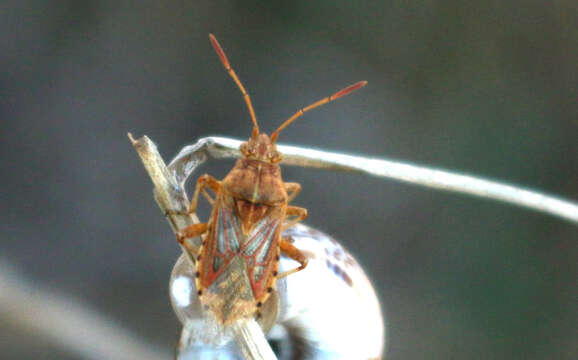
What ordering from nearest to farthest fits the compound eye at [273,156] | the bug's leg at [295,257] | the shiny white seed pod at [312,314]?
the shiny white seed pod at [312,314] → the bug's leg at [295,257] → the compound eye at [273,156]

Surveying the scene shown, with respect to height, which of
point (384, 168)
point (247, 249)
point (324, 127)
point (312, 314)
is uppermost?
point (324, 127)

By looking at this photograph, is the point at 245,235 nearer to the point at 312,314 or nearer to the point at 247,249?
the point at 247,249

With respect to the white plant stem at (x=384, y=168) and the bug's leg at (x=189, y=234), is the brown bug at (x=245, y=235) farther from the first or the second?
the white plant stem at (x=384, y=168)

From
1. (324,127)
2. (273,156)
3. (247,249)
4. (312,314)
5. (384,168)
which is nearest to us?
(312,314)

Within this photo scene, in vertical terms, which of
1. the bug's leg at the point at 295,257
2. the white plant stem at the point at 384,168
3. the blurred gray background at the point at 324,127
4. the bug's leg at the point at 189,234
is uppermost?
the blurred gray background at the point at 324,127

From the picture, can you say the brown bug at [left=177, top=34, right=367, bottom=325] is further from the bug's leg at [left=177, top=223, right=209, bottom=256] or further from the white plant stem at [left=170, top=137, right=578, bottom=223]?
the white plant stem at [left=170, top=137, right=578, bottom=223]

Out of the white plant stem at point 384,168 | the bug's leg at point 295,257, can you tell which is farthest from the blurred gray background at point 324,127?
the bug's leg at point 295,257

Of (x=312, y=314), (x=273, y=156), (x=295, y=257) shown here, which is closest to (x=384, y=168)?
(x=295, y=257)
